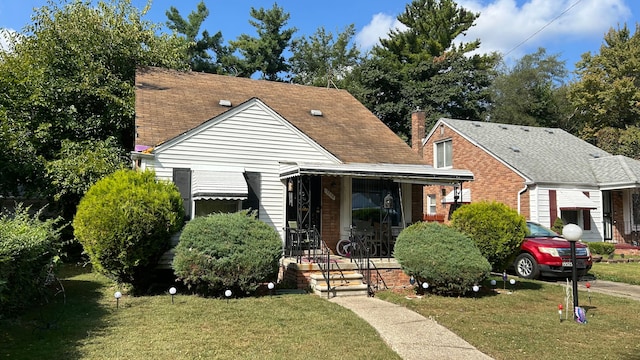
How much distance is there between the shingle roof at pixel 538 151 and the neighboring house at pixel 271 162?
7.19m

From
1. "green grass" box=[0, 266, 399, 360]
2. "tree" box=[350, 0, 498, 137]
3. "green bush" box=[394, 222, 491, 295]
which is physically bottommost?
"green grass" box=[0, 266, 399, 360]

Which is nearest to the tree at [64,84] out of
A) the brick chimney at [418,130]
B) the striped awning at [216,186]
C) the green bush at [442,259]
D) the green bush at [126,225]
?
the striped awning at [216,186]

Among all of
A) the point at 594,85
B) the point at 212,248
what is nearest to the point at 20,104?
the point at 212,248

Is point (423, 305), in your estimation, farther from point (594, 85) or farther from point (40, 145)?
point (594, 85)

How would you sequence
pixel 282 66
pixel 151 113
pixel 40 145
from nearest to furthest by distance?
pixel 151 113 < pixel 40 145 < pixel 282 66

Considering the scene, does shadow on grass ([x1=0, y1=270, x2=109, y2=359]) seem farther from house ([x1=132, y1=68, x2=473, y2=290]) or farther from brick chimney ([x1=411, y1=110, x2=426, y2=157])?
brick chimney ([x1=411, y1=110, x2=426, y2=157])

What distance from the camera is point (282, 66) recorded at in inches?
1455

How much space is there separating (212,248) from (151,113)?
6.83 metres

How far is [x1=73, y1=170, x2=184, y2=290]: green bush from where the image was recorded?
26.5 ft

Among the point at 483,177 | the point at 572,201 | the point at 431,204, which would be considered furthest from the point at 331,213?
the point at 431,204

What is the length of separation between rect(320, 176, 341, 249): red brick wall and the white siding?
2.41 feet

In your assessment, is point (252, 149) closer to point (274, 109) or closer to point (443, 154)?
point (274, 109)

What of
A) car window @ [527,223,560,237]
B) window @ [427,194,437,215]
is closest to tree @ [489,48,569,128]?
window @ [427,194,437,215]

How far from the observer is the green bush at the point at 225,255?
820cm
